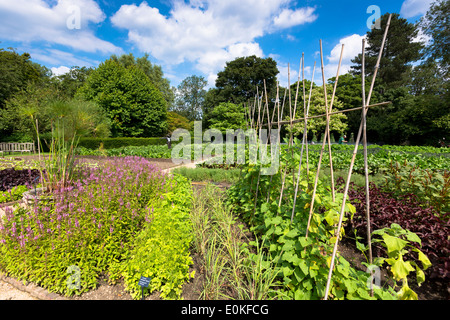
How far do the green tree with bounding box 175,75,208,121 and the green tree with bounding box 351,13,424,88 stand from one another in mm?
32886

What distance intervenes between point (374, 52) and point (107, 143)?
36341 millimetres

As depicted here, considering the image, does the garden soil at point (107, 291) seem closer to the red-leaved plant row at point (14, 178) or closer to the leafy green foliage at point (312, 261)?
the leafy green foliage at point (312, 261)

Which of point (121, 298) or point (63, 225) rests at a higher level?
point (63, 225)

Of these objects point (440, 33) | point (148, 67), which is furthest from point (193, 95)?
point (440, 33)

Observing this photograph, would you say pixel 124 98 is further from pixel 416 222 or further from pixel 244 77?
pixel 416 222

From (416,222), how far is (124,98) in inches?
903

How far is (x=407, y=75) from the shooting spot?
26312 millimetres

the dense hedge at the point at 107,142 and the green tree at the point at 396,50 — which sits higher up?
the green tree at the point at 396,50

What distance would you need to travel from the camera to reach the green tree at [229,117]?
21.0 metres

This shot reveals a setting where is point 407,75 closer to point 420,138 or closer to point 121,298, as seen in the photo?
point 420,138

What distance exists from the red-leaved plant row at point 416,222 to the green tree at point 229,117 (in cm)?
1806

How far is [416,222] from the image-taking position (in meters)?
2.53

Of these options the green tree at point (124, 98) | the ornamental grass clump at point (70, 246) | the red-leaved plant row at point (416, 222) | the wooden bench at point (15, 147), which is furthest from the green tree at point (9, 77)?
the red-leaved plant row at point (416, 222)
